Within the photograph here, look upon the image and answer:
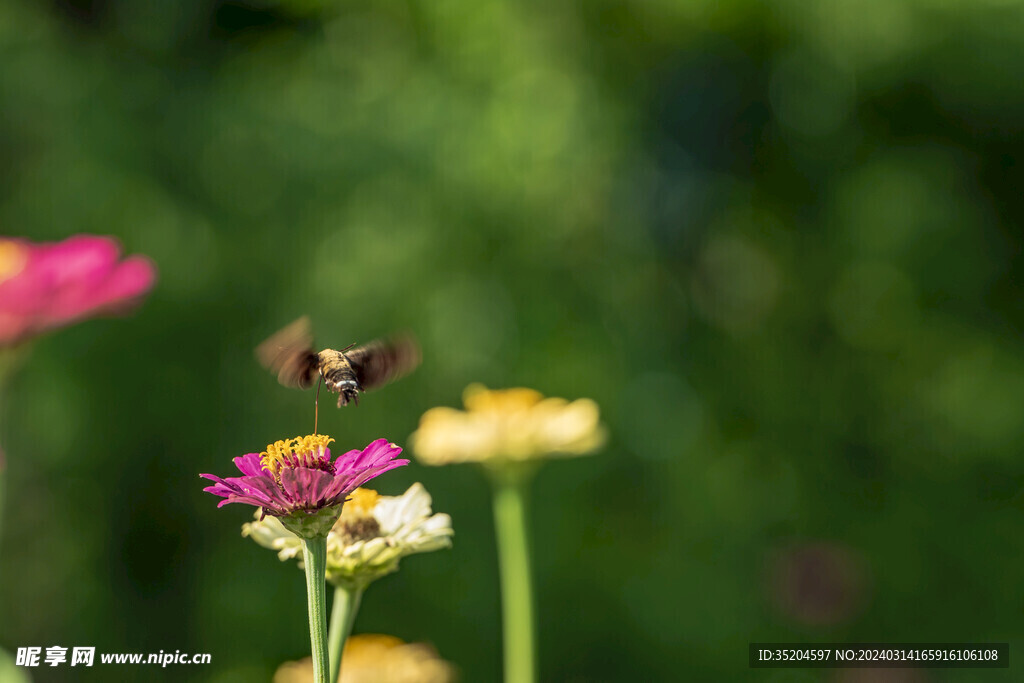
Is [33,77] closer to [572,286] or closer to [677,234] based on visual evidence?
[572,286]

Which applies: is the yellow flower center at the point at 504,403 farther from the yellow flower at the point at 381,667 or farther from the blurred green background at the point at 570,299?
the blurred green background at the point at 570,299

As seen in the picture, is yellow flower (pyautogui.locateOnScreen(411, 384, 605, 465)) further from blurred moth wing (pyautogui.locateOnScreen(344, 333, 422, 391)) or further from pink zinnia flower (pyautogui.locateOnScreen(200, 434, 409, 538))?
pink zinnia flower (pyautogui.locateOnScreen(200, 434, 409, 538))

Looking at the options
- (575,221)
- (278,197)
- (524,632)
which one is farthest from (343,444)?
(524,632)

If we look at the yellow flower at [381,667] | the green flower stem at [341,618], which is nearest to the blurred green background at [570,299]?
the yellow flower at [381,667]

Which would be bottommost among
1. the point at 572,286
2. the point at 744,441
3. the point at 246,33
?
the point at 744,441

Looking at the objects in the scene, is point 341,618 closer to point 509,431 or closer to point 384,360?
point 384,360

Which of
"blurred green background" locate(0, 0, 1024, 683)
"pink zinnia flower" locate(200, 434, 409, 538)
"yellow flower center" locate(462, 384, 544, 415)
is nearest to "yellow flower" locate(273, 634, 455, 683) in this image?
"pink zinnia flower" locate(200, 434, 409, 538)

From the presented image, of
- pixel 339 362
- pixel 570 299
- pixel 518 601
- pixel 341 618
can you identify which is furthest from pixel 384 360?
pixel 570 299

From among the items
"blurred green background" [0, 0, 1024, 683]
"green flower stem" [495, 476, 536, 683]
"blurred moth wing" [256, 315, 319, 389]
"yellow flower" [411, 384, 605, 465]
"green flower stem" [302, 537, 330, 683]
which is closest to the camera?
"green flower stem" [302, 537, 330, 683]
